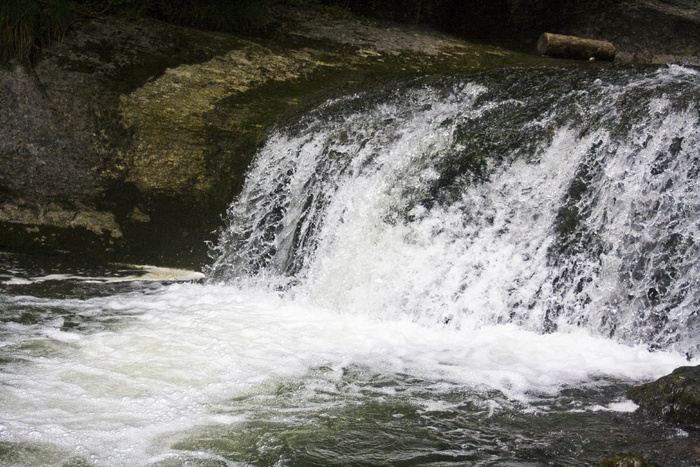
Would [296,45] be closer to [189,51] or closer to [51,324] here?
[189,51]

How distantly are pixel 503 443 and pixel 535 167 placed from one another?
2.34 meters

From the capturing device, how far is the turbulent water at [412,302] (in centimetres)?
274

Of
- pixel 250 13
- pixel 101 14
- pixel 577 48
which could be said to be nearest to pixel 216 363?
pixel 101 14

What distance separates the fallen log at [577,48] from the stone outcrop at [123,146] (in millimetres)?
2153

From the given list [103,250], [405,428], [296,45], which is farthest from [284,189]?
[405,428]

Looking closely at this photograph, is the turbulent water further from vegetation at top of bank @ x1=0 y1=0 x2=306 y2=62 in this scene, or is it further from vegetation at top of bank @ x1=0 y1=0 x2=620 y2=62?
vegetation at top of bank @ x1=0 y1=0 x2=620 y2=62

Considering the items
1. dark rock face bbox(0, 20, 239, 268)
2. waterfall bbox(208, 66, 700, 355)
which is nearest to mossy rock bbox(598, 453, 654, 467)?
waterfall bbox(208, 66, 700, 355)

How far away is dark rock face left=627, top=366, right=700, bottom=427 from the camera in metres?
2.73

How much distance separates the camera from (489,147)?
4.79 meters

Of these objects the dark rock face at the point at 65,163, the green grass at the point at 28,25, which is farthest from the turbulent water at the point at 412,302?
the green grass at the point at 28,25

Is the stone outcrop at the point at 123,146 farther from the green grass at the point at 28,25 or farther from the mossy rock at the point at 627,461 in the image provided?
the mossy rock at the point at 627,461

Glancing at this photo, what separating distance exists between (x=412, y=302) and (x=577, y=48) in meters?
4.10

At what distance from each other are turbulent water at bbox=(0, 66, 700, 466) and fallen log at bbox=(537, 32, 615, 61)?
199cm

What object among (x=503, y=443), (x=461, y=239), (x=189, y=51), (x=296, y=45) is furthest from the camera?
(x=296, y=45)
